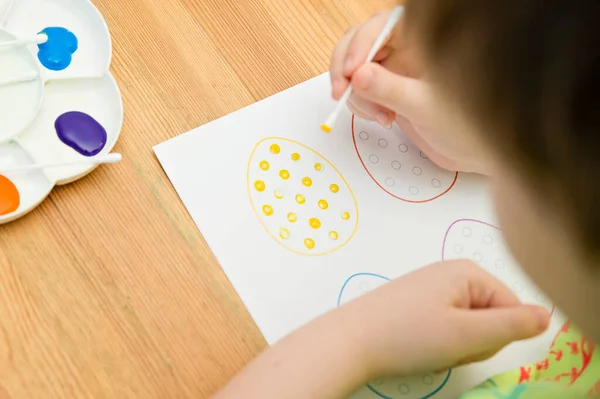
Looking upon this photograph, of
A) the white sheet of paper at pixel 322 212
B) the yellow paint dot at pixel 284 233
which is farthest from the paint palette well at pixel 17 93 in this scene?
the yellow paint dot at pixel 284 233

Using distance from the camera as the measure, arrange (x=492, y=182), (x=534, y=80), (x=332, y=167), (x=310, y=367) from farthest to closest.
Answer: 1. (x=332, y=167)
2. (x=310, y=367)
3. (x=492, y=182)
4. (x=534, y=80)

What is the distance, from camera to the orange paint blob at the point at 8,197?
0.45 metres

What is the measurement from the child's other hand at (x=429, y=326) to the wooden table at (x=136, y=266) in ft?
0.28

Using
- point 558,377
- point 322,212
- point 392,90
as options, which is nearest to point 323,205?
point 322,212

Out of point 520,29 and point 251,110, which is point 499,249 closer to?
point 251,110

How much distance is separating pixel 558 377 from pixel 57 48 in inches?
19.2

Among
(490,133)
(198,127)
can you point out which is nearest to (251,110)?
(198,127)

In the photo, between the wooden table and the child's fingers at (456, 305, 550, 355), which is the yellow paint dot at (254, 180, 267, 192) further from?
the child's fingers at (456, 305, 550, 355)

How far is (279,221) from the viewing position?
0.51 m

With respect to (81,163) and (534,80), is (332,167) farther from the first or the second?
(534,80)

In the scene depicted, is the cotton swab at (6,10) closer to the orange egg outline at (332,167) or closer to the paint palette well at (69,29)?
the paint palette well at (69,29)

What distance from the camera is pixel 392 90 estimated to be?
0.52 metres

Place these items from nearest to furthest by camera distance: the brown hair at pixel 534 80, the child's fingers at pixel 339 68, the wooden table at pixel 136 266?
the brown hair at pixel 534 80, the wooden table at pixel 136 266, the child's fingers at pixel 339 68

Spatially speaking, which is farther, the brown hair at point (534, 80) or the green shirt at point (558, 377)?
the green shirt at point (558, 377)
